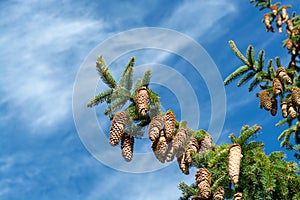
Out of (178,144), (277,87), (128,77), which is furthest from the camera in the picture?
(277,87)

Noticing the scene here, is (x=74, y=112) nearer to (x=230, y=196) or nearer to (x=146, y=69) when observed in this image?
(x=146, y=69)

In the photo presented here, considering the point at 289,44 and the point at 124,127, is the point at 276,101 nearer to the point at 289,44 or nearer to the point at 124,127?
the point at 289,44

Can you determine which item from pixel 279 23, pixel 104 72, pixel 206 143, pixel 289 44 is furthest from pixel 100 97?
pixel 279 23

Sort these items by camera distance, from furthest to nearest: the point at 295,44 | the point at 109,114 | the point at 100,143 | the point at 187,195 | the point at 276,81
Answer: the point at 295,44, the point at 276,81, the point at 187,195, the point at 109,114, the point at 100,143

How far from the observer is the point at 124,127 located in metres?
3.81

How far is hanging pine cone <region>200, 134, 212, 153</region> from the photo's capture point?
391cm

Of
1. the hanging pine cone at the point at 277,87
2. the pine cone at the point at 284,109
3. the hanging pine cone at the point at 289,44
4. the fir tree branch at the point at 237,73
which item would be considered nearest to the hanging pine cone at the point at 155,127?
the hanging pine cone at the point at 277,87

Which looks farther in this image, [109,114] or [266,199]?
[109,114]

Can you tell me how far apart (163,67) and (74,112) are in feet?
4.20

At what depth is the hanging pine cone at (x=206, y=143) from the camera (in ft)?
12.8

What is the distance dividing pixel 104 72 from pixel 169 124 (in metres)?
0.79

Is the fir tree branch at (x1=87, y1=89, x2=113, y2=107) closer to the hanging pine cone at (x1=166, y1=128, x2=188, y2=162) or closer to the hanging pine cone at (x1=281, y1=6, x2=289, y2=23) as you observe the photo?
the hanging pine cone at (x1=166, y1=128, x2=188, y2=162)

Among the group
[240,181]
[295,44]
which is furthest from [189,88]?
[295,44]

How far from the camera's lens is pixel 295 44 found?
23.0 ft
